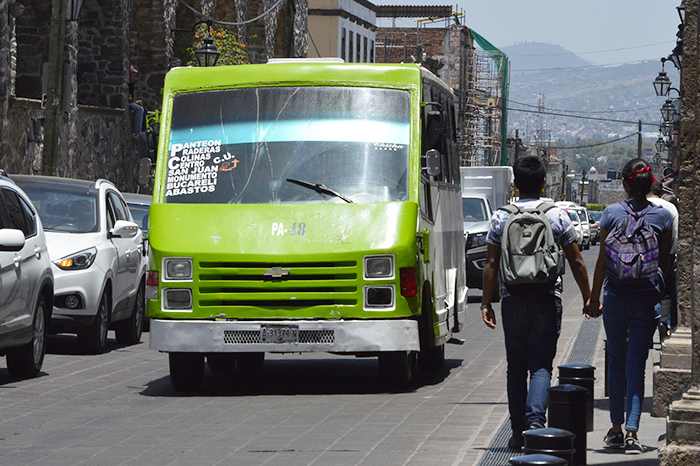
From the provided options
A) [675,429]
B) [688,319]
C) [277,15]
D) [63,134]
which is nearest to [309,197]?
[688,319]

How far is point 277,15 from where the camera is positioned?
148 ft

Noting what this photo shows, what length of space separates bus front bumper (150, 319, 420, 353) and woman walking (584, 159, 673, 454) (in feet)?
8.99

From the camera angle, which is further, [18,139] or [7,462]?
[18,139]

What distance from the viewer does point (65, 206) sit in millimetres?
14836

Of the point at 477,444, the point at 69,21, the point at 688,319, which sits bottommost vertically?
the point at 477,444

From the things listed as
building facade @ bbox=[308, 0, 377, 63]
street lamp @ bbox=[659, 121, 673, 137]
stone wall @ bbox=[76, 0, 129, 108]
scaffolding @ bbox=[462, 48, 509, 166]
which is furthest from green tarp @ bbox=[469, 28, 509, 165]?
stone wall @ bbox=[76, 0, 129, 108]

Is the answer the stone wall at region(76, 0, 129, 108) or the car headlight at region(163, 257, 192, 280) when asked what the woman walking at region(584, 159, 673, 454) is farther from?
the stone wall at region(76, 0, 129, 108)

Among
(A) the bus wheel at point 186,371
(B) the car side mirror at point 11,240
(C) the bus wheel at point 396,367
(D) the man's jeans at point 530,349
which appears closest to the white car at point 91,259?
(B) the car side mirror at point 11,240

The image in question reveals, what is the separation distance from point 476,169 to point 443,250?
25872mm

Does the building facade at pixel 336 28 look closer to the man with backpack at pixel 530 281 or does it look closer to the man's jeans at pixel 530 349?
the man with backpack at pixel 530 281

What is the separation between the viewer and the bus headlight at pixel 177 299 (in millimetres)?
10875

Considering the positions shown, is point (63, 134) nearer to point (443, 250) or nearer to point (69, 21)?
point (69, 21)

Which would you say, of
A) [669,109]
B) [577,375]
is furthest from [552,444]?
[669,109]

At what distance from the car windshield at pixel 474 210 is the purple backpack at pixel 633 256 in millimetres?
16652
